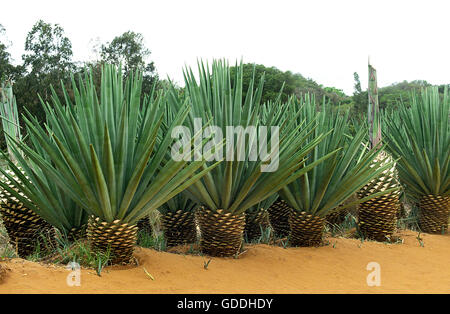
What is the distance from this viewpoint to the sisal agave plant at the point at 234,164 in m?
3.67

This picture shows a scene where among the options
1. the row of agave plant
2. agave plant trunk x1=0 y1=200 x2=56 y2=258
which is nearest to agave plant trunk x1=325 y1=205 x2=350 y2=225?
the row of agave plant

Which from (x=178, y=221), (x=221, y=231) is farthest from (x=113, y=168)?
(x=178, y=221)

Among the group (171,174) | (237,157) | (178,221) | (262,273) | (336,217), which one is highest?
(237,157)

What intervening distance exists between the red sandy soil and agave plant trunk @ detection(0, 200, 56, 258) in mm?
1173

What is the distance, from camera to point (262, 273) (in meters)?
3.52

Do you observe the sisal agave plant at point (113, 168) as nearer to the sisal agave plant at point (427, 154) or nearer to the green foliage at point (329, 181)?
the green foliage at point (329, 181)

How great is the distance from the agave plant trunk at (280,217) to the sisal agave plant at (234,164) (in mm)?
1410

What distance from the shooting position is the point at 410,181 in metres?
6.43

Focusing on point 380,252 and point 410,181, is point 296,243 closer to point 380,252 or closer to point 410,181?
point 380,252

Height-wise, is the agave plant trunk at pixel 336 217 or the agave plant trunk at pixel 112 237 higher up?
the agave plant trunk at pixel 112 237

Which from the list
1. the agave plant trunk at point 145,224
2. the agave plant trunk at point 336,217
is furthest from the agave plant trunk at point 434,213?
the agave plant trunk at point 145,224

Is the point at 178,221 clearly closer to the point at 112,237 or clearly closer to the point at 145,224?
the point at 145,224

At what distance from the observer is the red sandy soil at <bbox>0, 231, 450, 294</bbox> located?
2824 millimetres

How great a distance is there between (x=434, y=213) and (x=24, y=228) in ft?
17.8
